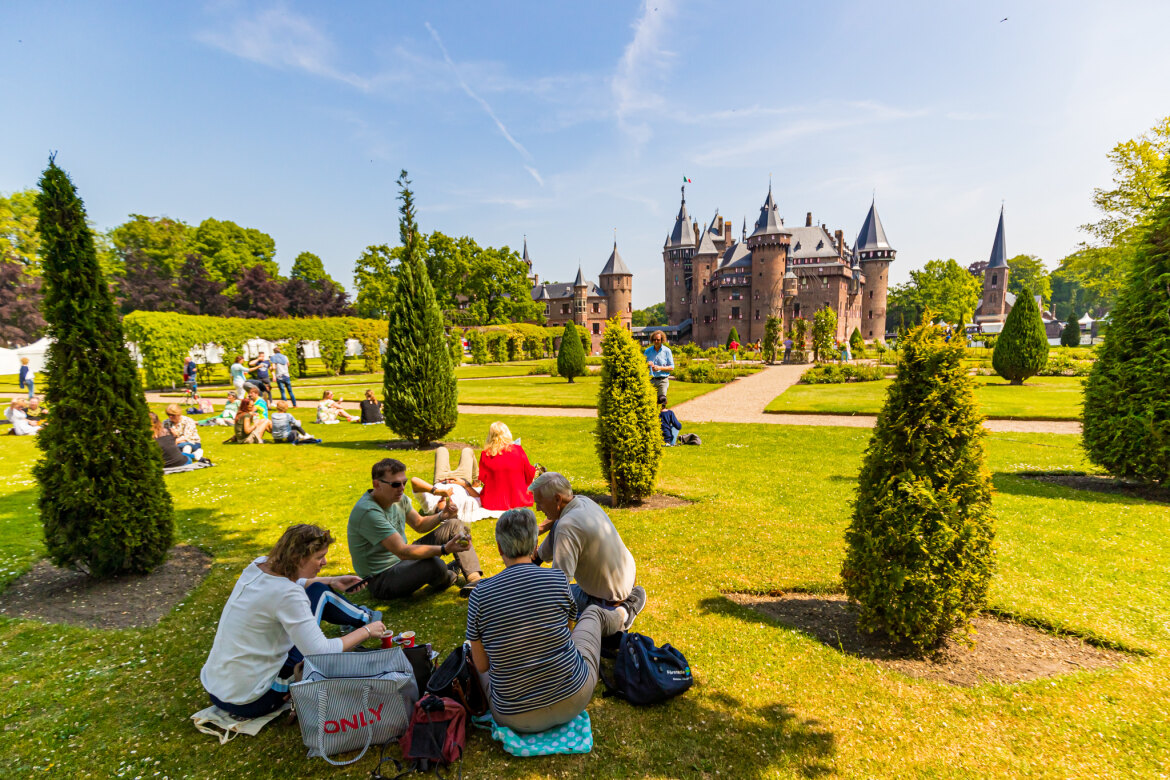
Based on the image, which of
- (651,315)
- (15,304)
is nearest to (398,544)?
(15,304)

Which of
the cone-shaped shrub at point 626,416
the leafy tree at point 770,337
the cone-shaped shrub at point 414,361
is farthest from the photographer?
the leafy tree at point 770,337

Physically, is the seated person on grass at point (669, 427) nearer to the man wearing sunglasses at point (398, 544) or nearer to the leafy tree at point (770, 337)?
the man wearing sunglasses at point (398, 544)

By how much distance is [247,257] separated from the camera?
65.0 meters

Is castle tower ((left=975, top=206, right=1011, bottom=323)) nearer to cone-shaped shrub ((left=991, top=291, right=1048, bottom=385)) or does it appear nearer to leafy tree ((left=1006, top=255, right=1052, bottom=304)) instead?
leafy tree ((left=1006, top=255, right=1052, bottom=304))

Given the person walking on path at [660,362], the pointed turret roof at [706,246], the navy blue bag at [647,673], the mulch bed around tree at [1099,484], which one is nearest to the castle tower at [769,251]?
the pointed turret roof at [706,246]

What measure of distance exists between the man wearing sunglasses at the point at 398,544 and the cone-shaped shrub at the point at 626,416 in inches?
108

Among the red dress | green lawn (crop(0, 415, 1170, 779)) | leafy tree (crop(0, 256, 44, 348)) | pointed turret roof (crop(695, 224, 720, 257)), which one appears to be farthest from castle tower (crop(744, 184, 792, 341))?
leafy tree (crop(0, 256, 44, 348))

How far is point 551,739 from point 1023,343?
2686cm

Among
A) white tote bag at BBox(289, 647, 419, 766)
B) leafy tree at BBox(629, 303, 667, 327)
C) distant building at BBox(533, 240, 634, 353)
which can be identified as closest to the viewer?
white tote bag at BBox(289, 647, 419, 766)

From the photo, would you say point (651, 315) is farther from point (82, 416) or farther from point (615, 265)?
point (82, 416)

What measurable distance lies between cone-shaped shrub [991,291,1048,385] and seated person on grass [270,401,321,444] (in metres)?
26.7

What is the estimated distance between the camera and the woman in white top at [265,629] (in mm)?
3213

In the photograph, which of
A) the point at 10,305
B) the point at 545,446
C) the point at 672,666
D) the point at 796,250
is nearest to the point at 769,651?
the point at 672,666

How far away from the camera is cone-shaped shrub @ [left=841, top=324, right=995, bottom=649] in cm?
380
